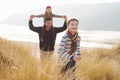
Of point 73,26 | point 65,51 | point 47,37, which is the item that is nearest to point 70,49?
point 65,51

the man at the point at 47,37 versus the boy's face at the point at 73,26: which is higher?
the boy's face at the point at 73,26

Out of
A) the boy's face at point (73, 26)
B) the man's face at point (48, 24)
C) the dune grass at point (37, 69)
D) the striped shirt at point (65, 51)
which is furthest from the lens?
the man's face at point (48, 24)

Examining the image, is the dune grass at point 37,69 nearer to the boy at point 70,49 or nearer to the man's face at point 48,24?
the boy at point 70,49

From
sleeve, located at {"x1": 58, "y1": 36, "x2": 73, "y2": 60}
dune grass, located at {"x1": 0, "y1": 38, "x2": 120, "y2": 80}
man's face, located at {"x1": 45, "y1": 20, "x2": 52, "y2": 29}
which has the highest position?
man's face, located at {"x1": 45, "y1": 20, "x2": 52, "y2": 29}

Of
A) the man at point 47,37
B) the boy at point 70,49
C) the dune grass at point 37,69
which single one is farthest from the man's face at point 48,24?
the boy at point 70,49

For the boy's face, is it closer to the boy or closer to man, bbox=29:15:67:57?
the boy

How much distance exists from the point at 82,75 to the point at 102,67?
0.56m

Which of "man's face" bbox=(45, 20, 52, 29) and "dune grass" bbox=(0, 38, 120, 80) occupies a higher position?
"man's face" bbox=(45, 20, 52, 29)

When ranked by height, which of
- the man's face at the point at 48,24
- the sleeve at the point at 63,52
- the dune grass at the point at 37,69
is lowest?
the dune grass at the point at 37,69

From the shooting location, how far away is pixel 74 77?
21.1 ft

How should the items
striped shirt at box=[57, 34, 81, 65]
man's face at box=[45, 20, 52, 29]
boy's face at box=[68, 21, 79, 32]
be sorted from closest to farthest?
striped shirt at box=[57, 34, 81, 65] < boy's face at box=[68, 21, 79, 32] < man's face at box=[45, 20, 52, 29]

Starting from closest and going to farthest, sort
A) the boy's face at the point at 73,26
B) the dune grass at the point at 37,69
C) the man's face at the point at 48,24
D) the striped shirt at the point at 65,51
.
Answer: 1. the dune grass at the point at 37,69
2. the striped shirt at the point at 65,51
3. the boy's face at the point at 73,26
4. the man's face at the point at 48,24

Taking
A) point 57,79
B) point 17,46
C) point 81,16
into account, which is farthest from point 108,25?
point 57,79

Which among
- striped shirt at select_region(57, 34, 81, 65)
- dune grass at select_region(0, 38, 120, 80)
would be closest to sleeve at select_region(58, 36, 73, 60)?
striped shirt at select_region(57, 34, 81, 65)
